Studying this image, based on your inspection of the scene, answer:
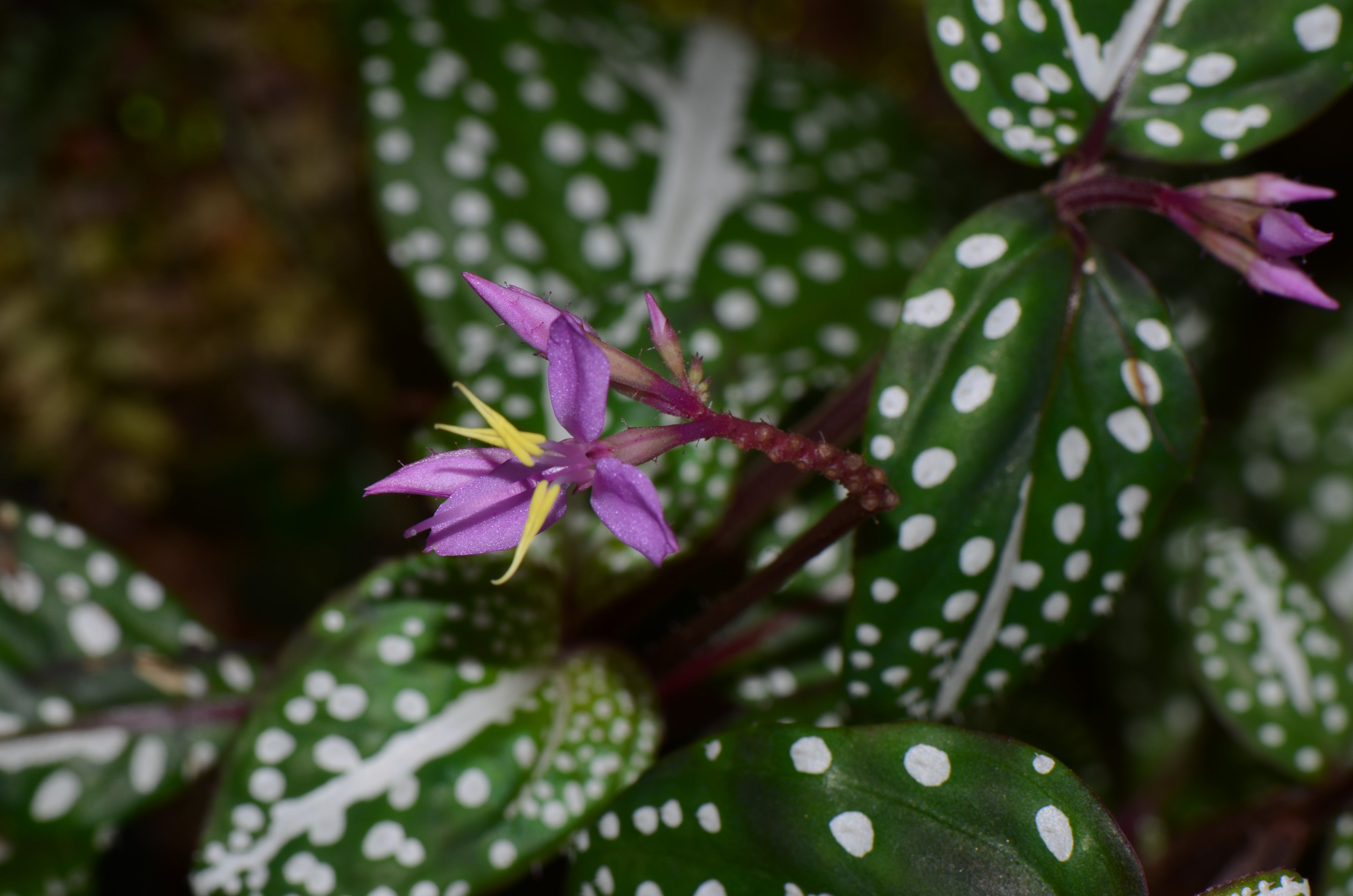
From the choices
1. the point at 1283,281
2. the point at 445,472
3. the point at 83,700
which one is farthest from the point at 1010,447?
the point at 83,700

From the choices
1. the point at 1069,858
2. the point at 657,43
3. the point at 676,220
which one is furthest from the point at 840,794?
the point at 657,43

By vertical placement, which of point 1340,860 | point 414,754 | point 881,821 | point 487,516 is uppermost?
point 487,516

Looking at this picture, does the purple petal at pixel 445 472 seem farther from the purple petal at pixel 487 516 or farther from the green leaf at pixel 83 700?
the green leaf at pixel 83 700

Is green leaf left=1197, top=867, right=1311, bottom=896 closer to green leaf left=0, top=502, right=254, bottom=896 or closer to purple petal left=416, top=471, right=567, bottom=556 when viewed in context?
purple petal left=416, top=471, right=567, bottom=556

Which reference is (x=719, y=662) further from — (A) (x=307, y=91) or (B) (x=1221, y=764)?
(A) (x=307, y=91)

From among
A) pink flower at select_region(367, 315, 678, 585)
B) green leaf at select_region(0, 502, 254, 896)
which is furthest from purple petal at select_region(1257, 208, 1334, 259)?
green leaf at select_region(0, 502, 254, 896)

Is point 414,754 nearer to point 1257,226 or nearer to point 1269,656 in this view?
point 1257,226
